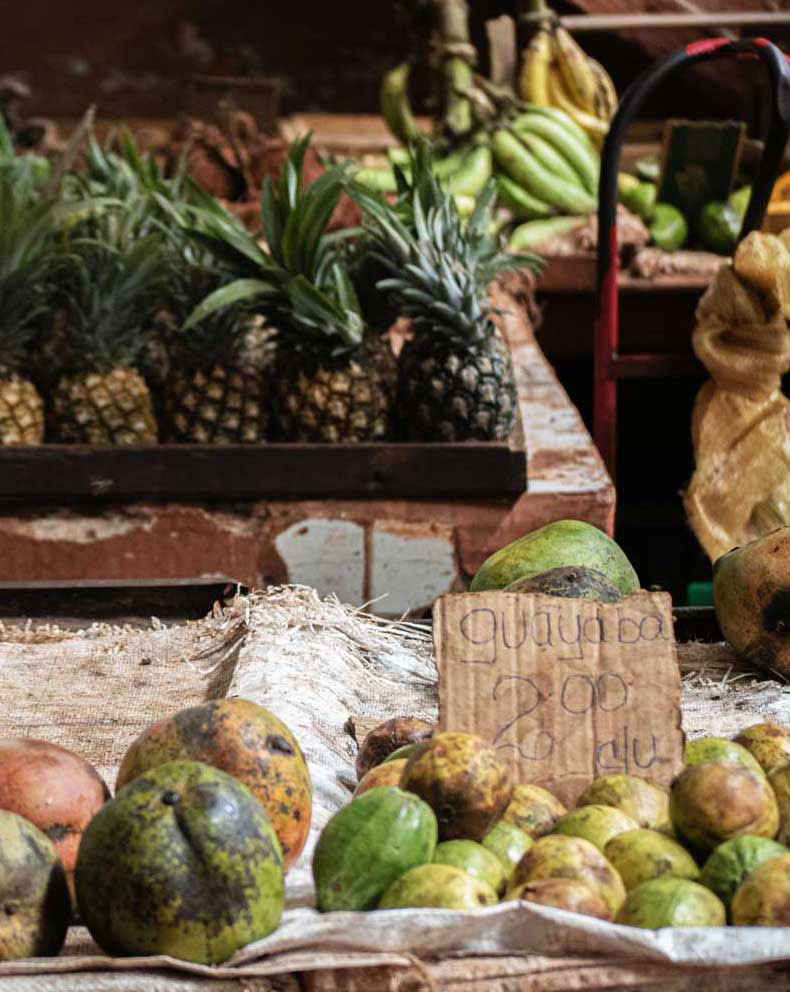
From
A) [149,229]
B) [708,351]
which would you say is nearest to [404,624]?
[708,351]

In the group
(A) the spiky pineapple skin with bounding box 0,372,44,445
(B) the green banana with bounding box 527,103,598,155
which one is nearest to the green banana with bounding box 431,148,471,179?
(B) the green banana with bounding box 527,103,598,155

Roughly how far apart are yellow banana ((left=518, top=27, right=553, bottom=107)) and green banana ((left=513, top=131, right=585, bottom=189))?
0.33 meters

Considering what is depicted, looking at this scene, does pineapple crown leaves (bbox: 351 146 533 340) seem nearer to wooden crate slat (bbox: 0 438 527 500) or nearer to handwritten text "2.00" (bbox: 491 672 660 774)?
wooden crate slat (bbox: 0 438 527 500)

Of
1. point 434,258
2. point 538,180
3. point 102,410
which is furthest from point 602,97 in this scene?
point 102,410

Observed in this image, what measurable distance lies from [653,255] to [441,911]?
417 centimetres

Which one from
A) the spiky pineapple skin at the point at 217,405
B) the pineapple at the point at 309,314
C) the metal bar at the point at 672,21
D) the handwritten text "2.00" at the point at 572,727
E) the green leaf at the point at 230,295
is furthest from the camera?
the metal bar at the point at 672,21

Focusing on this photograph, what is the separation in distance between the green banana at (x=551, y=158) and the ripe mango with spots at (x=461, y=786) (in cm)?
457

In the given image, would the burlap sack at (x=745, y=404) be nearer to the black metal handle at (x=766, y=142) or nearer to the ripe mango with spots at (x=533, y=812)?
the black metal handle at (x=766, y=142)

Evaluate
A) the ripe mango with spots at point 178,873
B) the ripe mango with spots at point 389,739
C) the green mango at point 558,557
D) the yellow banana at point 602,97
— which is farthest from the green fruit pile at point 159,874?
the yellow banana at point 602,97

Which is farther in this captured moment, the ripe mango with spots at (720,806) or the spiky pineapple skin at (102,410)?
the spiky pineapple skin at (102,410)

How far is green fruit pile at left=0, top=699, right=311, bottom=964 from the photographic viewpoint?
1.16m

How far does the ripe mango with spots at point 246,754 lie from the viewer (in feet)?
4.44

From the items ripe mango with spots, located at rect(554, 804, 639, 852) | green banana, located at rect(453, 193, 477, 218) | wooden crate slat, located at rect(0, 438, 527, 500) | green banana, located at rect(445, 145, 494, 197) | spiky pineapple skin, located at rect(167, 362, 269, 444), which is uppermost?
green banana, located at rect(445, 145, 494, 197)

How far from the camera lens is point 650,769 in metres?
1.50
